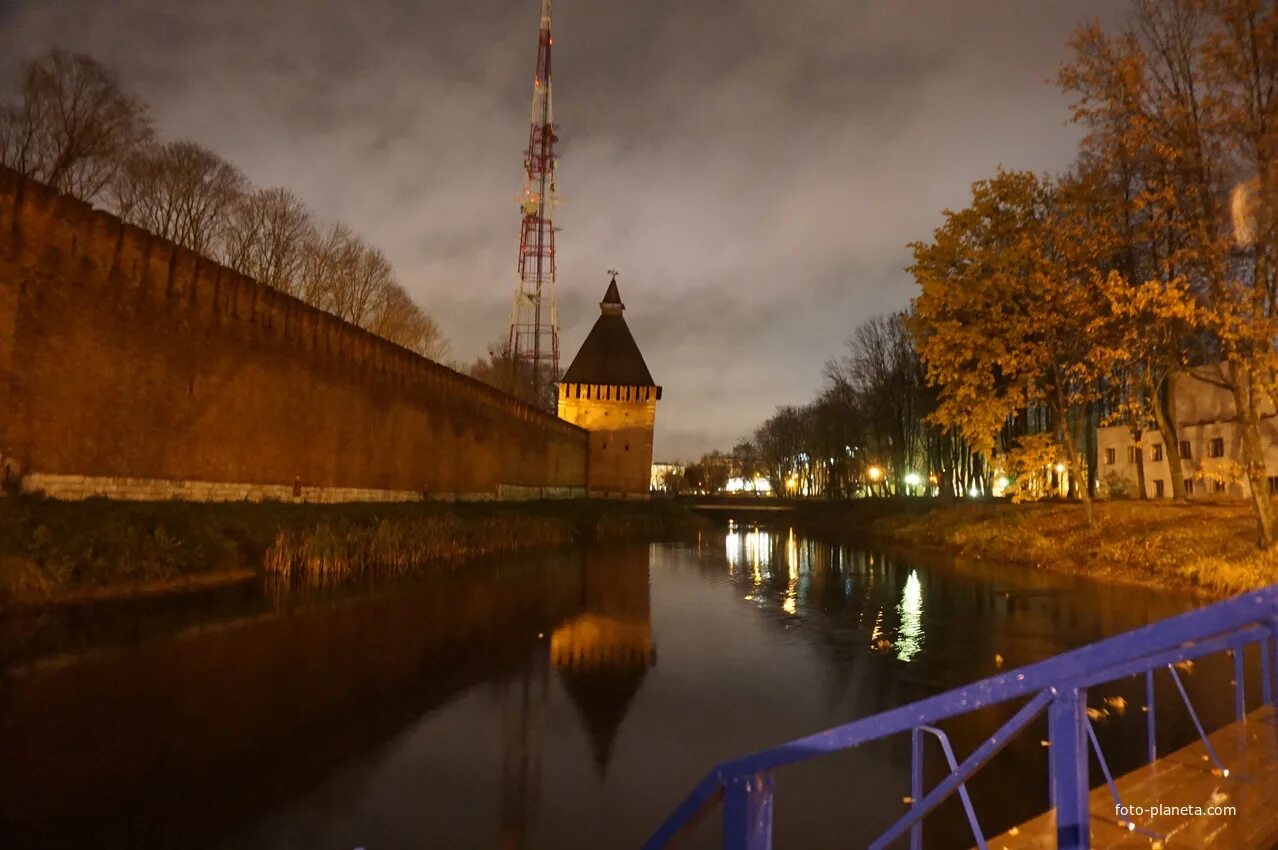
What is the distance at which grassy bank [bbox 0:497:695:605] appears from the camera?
418 inches

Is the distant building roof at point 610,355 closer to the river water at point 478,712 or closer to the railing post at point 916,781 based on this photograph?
the river water at point 478,712

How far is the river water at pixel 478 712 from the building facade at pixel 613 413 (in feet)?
110

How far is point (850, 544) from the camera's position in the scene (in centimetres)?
3136

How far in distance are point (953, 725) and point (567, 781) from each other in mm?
3185

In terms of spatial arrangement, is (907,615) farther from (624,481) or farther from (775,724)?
(624,481)

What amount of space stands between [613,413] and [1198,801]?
44930 mm

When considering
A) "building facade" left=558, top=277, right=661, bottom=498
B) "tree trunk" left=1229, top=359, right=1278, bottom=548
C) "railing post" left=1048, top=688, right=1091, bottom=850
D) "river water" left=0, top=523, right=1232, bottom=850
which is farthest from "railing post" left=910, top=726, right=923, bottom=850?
"building facade" left=558, top=277, right=661, bottom=498

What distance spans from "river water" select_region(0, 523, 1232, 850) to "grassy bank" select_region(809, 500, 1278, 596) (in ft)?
4.15

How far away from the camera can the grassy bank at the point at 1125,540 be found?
13.9 m

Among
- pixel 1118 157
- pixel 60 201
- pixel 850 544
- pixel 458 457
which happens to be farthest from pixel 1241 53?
pixel 458 457

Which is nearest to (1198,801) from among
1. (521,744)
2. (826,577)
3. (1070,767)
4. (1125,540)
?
(1070,767)

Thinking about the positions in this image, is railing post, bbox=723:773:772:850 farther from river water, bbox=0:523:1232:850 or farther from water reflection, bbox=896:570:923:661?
water reflection, bbox=896:570:923:661

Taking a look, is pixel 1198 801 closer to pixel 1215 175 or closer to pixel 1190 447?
pixel 1215 175

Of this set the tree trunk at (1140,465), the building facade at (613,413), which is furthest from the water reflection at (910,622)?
the building facade at (613,413)
